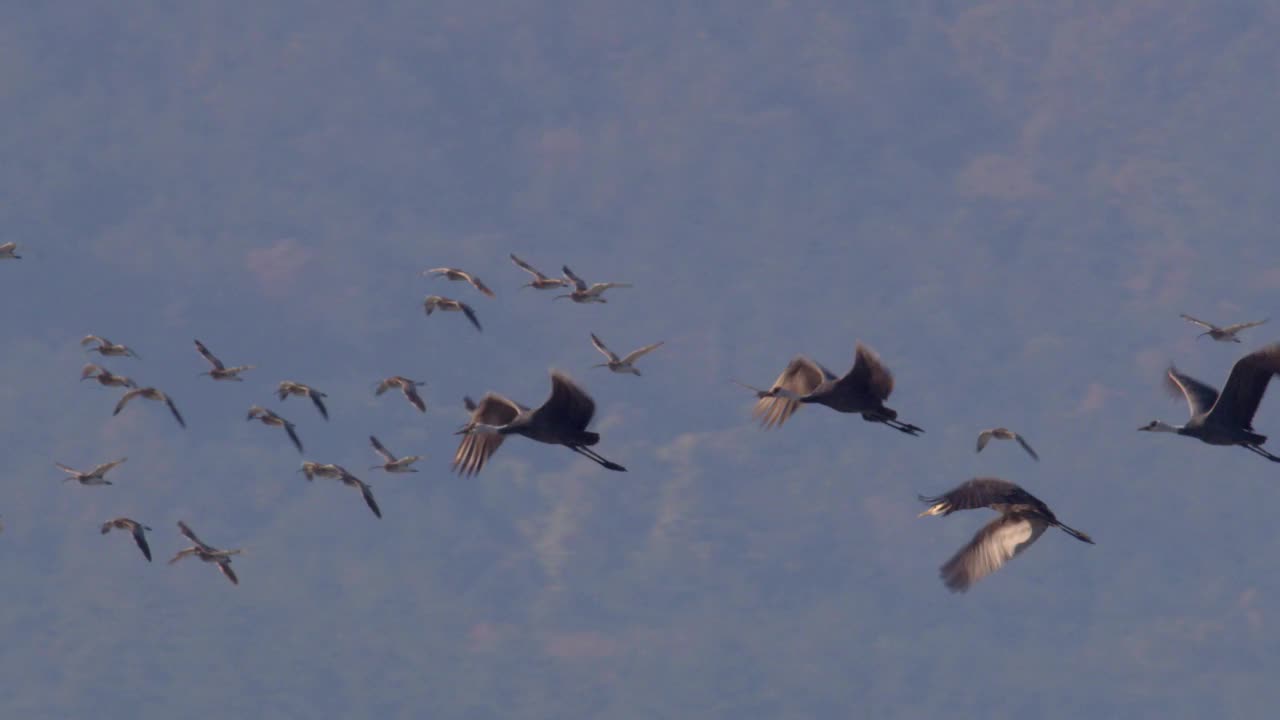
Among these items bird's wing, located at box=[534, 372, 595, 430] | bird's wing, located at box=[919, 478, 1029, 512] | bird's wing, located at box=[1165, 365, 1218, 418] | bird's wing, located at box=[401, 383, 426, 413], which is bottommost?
bird's wing, located at box=[919, 478, 1029, 512]

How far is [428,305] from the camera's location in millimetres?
69500

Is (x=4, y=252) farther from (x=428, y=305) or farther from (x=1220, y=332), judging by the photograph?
(x=1220, y=332)

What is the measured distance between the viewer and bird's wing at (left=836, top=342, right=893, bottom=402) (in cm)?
4972

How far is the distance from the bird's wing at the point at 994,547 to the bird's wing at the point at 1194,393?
6299 mm

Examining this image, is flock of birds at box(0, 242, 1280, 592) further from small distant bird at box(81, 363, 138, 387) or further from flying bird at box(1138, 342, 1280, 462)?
small distant bird at box(81, 363, 138, 387)

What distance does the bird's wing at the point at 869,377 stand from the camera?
4972 centimetres

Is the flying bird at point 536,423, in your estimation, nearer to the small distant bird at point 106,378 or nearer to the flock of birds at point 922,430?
the flock of birds at point 922,430

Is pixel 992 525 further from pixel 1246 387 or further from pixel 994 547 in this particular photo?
pixel 1246 387

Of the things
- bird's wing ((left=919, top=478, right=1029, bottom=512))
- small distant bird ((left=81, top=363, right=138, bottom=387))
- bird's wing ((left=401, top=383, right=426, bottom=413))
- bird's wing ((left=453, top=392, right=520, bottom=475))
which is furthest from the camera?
small distant bird ((left=81, top=363, right=138, bottom=387))

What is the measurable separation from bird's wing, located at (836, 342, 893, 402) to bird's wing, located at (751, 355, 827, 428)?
127 inches

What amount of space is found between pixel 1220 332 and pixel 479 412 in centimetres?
2324

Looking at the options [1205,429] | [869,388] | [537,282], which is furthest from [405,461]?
[1205,429]

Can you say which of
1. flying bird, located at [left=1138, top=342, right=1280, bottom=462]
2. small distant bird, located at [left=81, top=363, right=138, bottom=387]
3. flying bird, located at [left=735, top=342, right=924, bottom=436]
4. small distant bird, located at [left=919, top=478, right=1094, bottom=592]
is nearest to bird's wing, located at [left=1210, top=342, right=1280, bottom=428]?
flying bird, located at [left=1138, top=342, right=1280, bottom=462]

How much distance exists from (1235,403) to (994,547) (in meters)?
7.02
